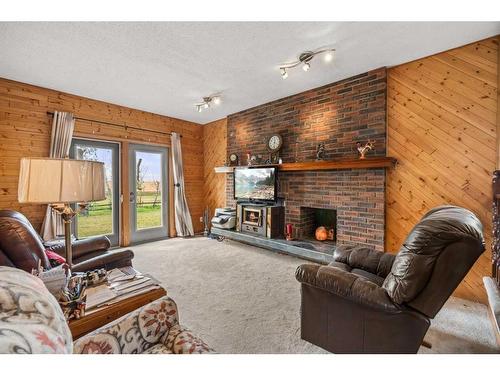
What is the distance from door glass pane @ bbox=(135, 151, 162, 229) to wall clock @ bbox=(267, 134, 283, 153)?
2.42 m

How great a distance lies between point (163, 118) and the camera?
16.0ft

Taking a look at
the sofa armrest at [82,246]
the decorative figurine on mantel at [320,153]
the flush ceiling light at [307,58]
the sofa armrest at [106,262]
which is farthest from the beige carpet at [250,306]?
the flush ceiling light at [307,58]

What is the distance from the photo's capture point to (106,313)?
1.20 meters

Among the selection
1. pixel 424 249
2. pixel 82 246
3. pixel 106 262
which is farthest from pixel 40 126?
pixel 424 249

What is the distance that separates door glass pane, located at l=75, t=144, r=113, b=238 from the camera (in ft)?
12.9

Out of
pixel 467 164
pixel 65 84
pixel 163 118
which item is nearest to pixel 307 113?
pixel 467 164

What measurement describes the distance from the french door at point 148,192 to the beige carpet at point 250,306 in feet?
3.09

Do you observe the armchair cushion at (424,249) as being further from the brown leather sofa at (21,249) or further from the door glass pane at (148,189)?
the door glass pane at (148,189)

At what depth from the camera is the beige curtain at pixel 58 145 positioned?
11.1 feet

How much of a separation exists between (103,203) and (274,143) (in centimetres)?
331

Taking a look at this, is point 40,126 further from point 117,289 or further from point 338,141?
point 338,141

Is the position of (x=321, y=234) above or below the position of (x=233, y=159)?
below

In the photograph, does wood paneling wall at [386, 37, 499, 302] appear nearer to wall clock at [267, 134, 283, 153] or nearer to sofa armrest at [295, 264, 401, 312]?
wall clock at [267, 134, 283, 153]
